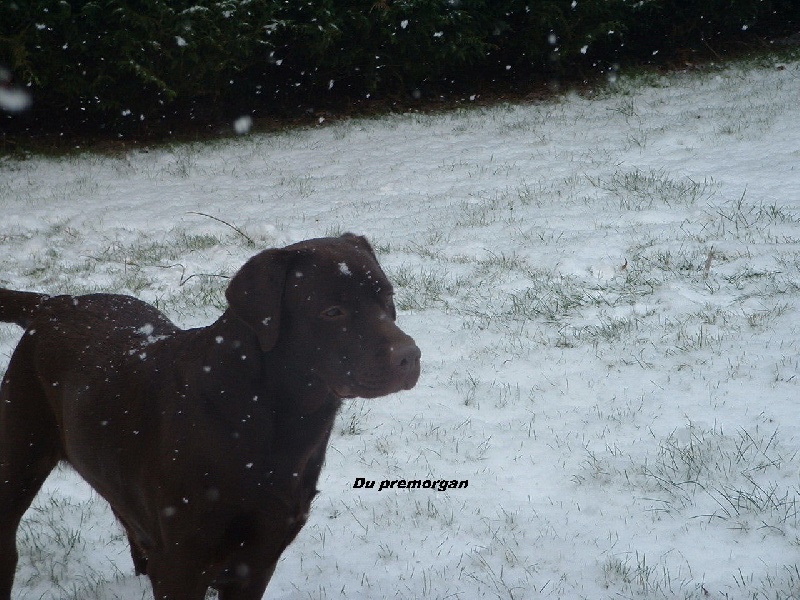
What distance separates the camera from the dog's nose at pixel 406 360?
2668 mm

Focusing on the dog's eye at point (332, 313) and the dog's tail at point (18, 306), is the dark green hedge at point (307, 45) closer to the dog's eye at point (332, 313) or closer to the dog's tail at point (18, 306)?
the dog's tail at point (18, 306)

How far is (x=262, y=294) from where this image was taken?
2703 millimetres

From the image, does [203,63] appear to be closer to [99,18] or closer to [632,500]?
[99,18]

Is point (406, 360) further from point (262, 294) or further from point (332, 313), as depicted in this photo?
point (262, 294)

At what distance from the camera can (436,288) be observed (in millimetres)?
6285

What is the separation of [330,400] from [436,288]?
11.7 feet

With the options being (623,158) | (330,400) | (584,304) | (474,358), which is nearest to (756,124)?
(623,158)

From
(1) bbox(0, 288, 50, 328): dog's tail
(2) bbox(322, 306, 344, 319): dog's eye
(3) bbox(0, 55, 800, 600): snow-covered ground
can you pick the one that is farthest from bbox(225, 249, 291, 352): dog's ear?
(3) bbox(0, 55, 800, 600): snow-covered ground

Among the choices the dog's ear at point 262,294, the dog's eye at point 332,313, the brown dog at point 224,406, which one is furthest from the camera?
the dog's eye at point 332,313

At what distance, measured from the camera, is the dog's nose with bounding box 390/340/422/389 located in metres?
2.67

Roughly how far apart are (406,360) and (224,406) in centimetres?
64

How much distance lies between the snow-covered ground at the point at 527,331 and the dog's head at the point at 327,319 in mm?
1146

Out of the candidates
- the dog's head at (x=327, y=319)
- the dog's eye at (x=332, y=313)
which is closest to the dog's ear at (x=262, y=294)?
the dog's head at (x=327, y=319)

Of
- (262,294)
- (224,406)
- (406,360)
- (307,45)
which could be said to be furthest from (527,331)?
(307,45)
